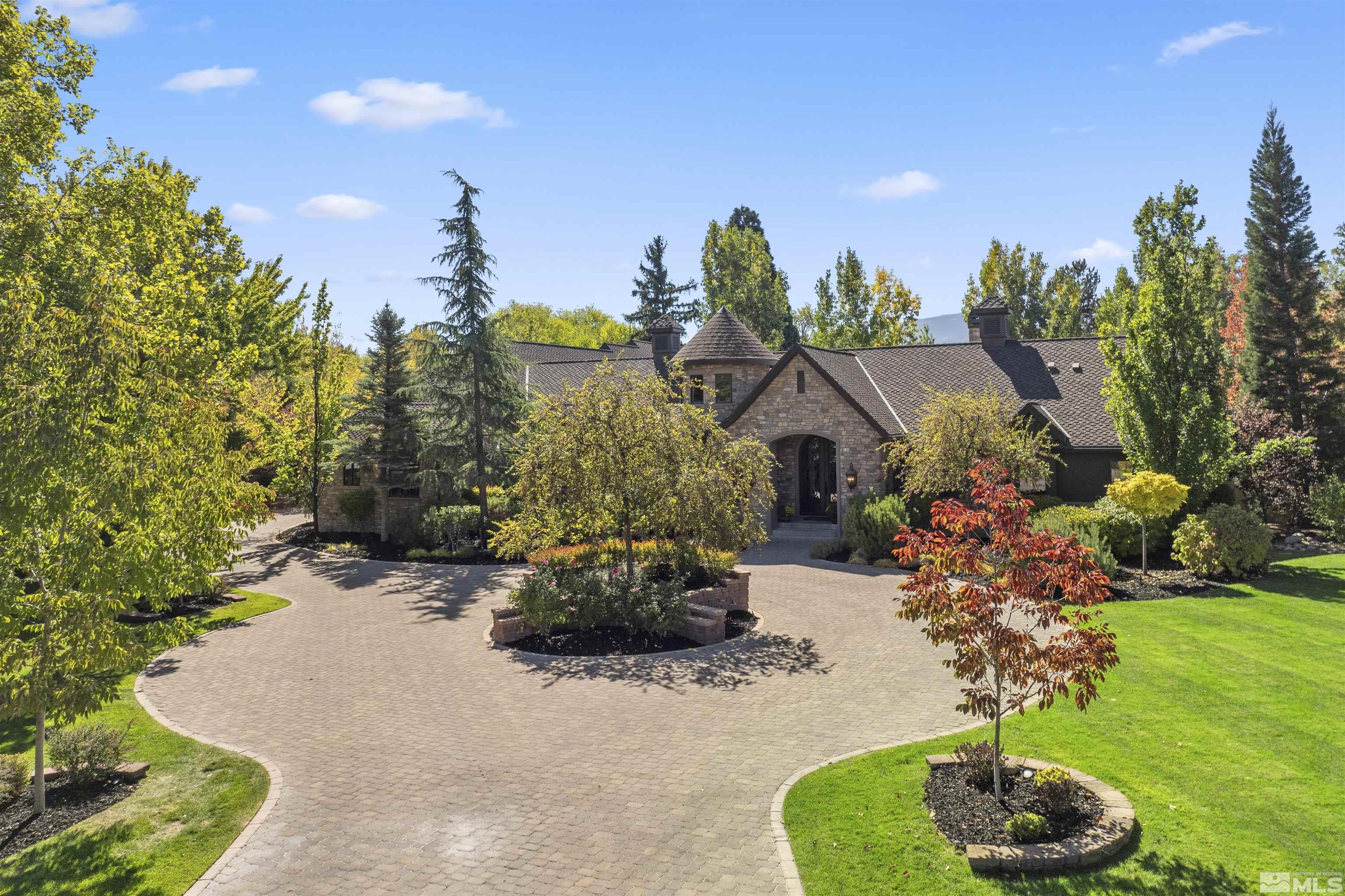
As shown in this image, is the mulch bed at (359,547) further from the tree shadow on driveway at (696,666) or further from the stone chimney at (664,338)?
the stone chimney at (664,338)

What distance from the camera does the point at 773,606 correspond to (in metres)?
19.0

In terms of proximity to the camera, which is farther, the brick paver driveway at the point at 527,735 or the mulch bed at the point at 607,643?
the mulch bed at the point at 607,643

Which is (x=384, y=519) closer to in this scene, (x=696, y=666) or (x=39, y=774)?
(x=696, y=666)

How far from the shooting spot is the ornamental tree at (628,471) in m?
16.3

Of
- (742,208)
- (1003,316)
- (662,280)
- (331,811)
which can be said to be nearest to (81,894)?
(331,811)

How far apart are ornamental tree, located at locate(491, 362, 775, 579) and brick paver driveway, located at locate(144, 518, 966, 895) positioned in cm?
252

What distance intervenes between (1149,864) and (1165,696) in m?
5.43

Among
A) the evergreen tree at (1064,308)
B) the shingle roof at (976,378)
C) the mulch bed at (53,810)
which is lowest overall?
the mulch bed at (53,810)

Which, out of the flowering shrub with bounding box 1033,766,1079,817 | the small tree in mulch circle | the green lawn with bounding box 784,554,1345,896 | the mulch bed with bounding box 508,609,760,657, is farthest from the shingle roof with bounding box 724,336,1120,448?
the flowering shrub with bounding box 1033,766,1079,817

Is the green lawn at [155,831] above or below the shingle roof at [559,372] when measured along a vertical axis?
below

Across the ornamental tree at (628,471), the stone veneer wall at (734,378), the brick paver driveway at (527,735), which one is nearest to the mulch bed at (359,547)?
the brick paver driveway at (527,735)

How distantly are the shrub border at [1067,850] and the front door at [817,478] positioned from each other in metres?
22.1

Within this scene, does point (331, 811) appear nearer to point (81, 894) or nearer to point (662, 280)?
→ point (81, 894)

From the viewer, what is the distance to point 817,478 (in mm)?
30969
